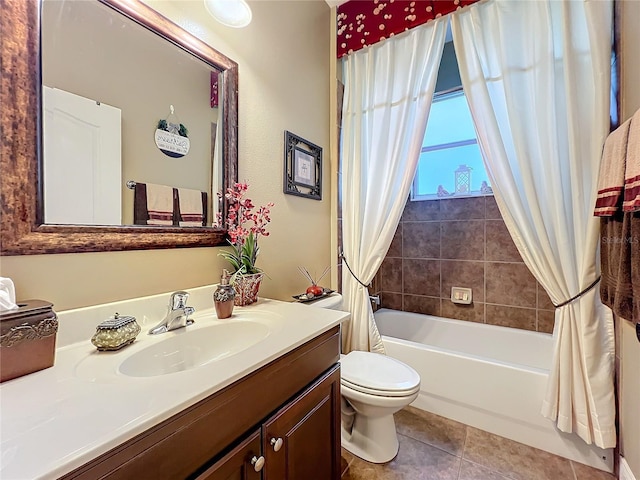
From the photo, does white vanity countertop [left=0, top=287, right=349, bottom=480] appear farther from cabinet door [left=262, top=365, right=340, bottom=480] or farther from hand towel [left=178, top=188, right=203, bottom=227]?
hand towel [left=178, top=188, right=203, bottom=227]

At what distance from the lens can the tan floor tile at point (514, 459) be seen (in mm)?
1317

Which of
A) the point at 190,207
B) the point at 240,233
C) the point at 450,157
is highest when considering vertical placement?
the point at 450,157

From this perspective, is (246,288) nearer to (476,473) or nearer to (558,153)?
(476,473)

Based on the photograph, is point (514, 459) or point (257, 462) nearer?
point (257, 462)

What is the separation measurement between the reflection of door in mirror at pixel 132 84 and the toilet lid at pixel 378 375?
1.03m

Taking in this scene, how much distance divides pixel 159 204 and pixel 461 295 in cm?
232

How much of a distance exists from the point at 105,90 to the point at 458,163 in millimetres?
2434

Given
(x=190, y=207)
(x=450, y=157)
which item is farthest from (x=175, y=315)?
(x=450, y=157)

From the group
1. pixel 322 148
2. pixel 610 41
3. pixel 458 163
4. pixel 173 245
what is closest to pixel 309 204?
pixel 322 148

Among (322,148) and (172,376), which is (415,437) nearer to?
(172,376)

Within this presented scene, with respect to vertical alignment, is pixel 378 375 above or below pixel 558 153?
below

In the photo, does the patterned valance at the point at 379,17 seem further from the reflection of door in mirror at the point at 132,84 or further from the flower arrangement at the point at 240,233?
the flower arrangement at the point at 240,233

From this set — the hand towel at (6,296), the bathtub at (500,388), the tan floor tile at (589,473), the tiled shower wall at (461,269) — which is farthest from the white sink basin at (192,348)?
the tiled shower wall at (461,269)

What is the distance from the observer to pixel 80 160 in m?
0.85
